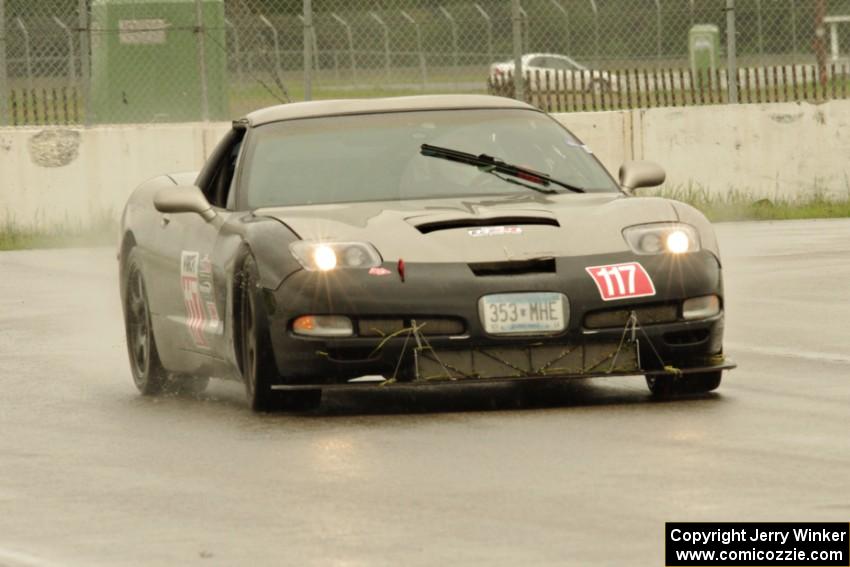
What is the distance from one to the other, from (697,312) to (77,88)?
14343mm

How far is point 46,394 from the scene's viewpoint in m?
11.0

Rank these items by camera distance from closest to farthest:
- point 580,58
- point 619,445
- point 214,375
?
point 619,445
point 214,375
point 580,58

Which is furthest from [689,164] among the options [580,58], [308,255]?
[308,255]


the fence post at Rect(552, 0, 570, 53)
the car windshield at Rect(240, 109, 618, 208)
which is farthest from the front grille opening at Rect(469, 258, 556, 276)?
the fence post at Rect(552, 0, 570, 53)

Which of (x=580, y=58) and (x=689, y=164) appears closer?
(x=689, y=164)

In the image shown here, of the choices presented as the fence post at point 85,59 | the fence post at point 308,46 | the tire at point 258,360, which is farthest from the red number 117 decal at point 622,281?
the fence post at point 85,59

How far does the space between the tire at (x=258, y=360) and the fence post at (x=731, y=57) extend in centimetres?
1347

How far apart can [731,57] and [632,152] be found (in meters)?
1.32

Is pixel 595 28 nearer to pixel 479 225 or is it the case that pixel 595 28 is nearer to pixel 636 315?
pixel 479 225

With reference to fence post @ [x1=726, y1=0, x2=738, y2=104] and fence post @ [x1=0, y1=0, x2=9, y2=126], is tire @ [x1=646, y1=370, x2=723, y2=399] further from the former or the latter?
fence post @ [x1=0, y1=0, x2=9, y2=126]

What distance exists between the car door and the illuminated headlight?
1955mm

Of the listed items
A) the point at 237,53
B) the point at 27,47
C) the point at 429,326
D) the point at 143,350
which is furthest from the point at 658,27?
the point at 429,326

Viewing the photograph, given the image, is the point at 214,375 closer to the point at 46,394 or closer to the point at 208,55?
the point at 46,394

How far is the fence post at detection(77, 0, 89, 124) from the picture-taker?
22266 millimetres
